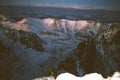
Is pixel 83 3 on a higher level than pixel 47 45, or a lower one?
higher

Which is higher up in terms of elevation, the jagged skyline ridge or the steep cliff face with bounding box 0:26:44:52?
the jagged skyline ridge

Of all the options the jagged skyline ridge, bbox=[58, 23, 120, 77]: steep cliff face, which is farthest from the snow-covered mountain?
the jagged skyline ridge

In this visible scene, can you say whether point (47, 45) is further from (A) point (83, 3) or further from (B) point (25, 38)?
(A) point (83, 3)

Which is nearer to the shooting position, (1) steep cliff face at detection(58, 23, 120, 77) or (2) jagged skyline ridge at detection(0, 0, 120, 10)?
(1) steep cliff face at detection(58, 23, 120, 77)

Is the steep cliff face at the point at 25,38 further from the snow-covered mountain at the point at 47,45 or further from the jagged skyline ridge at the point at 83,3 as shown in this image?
the jagged skyline ridge at the point at 83,3

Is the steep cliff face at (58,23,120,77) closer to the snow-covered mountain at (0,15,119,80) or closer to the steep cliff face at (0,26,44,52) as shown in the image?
the snow-covered mountain at (0,15,119,80)

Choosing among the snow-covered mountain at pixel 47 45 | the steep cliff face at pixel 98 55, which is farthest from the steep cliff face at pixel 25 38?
the steep cliff face at pixel 98 55

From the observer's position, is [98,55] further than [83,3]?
No

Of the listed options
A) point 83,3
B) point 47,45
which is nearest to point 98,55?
point 47,45

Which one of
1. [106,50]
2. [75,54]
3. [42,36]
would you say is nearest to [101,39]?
[106,50]
